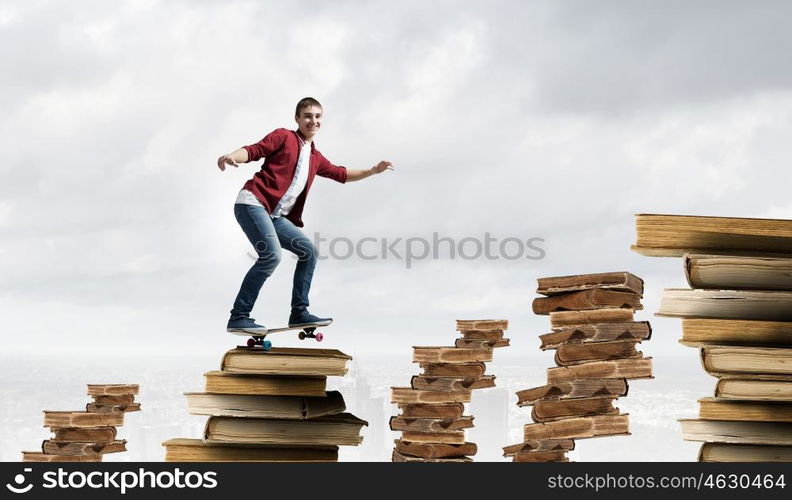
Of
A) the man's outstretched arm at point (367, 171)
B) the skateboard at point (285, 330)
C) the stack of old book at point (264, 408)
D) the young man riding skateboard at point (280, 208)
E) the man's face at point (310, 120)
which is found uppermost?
the man's face at point (310, 120)

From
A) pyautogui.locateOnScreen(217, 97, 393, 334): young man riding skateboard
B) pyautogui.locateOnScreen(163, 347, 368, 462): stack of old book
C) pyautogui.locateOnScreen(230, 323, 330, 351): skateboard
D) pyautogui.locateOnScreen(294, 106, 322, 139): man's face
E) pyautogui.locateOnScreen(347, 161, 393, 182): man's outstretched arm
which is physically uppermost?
pyautogui.locateOnScreen(294, 106, 322, 139): man's face

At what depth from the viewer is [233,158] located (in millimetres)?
6797

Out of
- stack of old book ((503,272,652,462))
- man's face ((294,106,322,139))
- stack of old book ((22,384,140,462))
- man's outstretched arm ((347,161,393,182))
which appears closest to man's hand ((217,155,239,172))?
man's face ((294,106,322,139))

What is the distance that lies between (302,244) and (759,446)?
3531 millimetres

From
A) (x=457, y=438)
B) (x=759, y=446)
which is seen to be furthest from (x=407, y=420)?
(x=759, y=446)

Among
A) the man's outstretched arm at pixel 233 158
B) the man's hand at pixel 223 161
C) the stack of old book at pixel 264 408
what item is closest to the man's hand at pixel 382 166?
the man's outstretched arm at pixel 233 158

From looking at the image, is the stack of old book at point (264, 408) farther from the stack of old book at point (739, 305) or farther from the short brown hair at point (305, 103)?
the stack of old book at point (739, 305)

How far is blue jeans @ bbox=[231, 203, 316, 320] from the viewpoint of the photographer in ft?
23.0

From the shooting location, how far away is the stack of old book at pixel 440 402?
1154 cm

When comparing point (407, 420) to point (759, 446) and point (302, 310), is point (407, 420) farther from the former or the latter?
point (759, 446)

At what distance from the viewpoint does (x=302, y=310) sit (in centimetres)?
738

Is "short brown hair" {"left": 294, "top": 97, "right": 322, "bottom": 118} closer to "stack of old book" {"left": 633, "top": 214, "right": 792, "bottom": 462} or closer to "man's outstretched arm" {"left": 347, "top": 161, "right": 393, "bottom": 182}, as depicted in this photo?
"man's outstretched arm" {"left": 347, "top": 161, "right": 393, "bottom": 182}

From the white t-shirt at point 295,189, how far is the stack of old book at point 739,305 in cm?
272

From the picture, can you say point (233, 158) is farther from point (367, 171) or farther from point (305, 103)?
point (367, 171)
